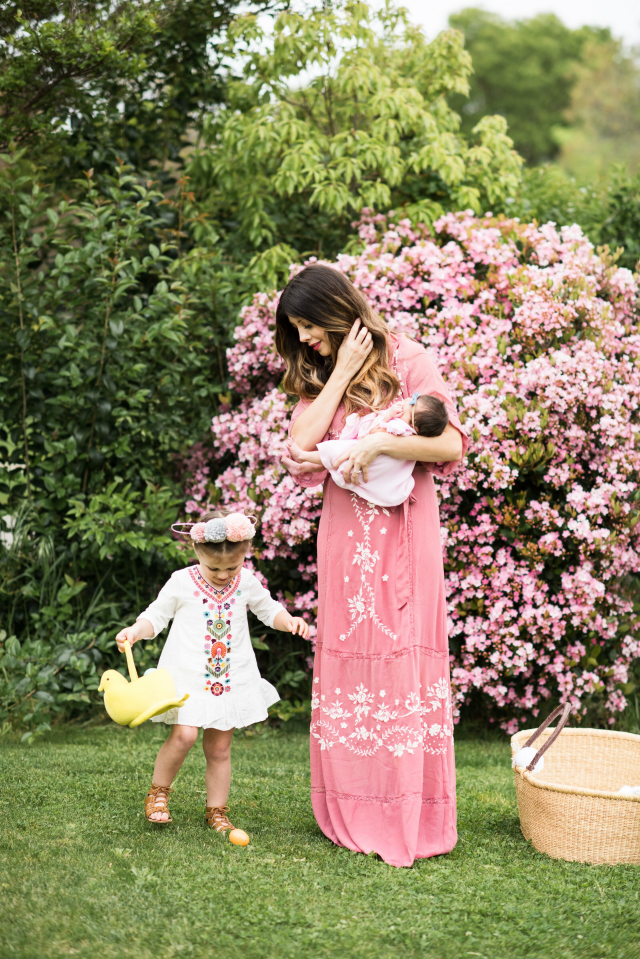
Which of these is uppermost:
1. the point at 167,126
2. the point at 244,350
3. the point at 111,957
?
the point at 167,126

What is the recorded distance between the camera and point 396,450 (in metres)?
2.73

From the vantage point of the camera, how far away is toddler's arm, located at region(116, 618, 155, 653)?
2.76 metres

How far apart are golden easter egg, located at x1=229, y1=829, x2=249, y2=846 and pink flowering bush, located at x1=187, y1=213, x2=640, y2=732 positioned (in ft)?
5.46

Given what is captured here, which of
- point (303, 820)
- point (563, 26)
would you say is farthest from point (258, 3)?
point (563, 26)

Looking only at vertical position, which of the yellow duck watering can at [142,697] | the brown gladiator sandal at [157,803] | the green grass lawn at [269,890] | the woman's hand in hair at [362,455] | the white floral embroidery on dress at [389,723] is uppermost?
the woman's hand in hair at [362,455]

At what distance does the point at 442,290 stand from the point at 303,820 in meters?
2.66

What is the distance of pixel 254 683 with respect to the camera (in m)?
2.96

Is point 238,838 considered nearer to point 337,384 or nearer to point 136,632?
point 136,632

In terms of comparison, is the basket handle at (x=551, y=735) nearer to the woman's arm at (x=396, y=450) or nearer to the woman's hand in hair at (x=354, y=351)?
the woman's arm at (x=396, y=450)

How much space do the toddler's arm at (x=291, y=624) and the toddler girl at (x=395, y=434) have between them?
45 centimetres

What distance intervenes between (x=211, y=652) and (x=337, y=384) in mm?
922

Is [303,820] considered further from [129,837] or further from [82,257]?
[82,257]

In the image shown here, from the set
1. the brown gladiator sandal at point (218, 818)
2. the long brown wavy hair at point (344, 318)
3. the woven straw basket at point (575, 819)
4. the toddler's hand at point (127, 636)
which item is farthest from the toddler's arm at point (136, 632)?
the woven straw basket at point (575, 819)

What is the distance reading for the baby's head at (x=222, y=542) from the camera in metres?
2.82
